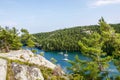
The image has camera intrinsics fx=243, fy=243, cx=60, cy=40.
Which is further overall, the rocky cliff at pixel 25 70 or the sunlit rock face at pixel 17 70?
the rocky cliff at pixel 25 70

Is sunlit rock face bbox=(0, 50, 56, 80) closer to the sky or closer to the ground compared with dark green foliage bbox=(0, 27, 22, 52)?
closer to the ground

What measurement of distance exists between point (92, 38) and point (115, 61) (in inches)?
202

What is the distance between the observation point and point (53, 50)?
190 m

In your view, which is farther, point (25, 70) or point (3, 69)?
point (25, 70)

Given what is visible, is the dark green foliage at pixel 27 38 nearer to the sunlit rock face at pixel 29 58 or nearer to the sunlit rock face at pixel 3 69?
the sunlit rock face at pixel 29 58

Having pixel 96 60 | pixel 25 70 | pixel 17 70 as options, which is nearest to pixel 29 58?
pixel 25 70

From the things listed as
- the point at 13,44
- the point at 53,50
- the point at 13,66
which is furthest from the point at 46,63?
the point at 53,50

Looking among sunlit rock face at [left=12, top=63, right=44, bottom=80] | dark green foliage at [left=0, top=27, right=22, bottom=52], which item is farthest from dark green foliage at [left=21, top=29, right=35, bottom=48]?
sunlit rock face at [left=12, top=63, right=44, bottom=80]

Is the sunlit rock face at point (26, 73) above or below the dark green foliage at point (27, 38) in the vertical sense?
below

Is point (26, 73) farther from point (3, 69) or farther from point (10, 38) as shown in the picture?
point (10, 38)

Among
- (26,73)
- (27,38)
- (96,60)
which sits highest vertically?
(27,38)

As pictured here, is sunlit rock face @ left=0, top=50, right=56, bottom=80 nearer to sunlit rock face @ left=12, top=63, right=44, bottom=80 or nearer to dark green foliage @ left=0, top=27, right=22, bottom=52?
sunlit rock face @ left=12, top=63, right=44, bottom=80

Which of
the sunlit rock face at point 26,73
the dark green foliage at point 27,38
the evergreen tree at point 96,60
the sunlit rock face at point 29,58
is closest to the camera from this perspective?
the sunlit rock face at point 26,73

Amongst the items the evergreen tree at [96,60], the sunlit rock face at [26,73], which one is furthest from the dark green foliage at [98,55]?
the sunlit rock face at [26,73]
